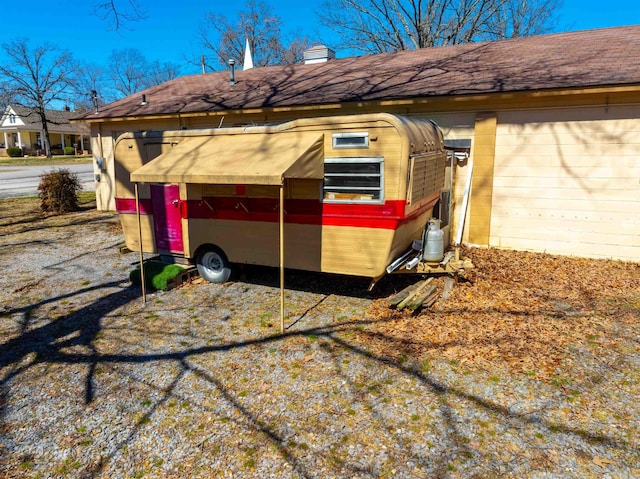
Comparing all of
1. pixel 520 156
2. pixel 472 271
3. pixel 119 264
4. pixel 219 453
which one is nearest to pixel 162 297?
pixel 119 264

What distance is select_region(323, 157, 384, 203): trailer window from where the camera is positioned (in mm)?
6160

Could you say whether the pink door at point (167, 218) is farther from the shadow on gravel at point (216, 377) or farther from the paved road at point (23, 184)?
the paved road at point (23, 184)

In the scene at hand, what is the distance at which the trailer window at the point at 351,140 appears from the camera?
20.1ft

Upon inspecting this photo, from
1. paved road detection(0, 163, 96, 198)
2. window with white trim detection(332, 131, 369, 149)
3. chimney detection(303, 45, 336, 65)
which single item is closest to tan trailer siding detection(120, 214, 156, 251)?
window with white trim detection(332, 131, 369, 149)

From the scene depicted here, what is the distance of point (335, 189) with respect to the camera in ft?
21.2

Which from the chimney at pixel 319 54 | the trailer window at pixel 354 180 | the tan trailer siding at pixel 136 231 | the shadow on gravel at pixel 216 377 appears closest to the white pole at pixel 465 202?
the shadow on gravel at pixel 216 377

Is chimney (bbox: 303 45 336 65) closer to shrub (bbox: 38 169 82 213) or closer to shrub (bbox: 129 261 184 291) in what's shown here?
shrub (bbox: 38 169 82 213)

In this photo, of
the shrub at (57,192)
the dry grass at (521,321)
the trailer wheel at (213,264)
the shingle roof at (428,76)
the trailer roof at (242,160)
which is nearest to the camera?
the dry grass at (521,321)

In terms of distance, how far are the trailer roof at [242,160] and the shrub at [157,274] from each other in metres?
1.76

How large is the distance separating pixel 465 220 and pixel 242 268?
506 centimetres

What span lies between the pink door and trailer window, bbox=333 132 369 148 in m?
3.07

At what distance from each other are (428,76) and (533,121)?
2.90 m

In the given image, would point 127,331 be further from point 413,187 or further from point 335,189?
point 413,187

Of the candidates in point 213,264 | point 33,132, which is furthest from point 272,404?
point 33,132
